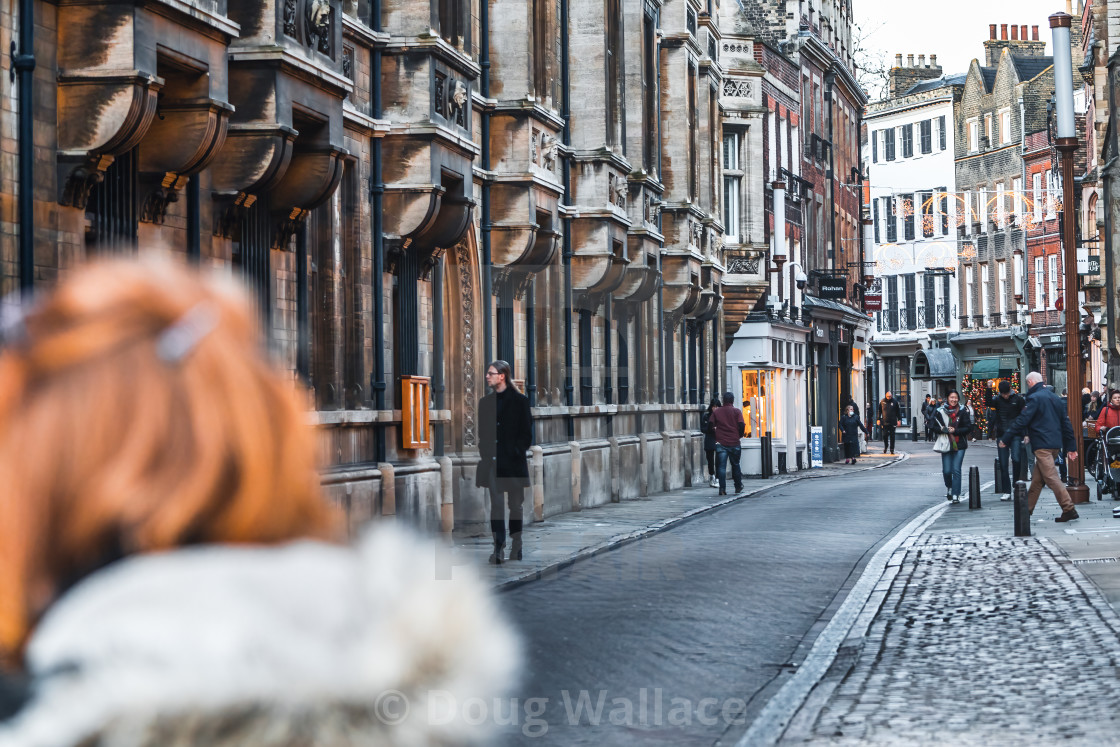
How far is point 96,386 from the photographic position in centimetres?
164

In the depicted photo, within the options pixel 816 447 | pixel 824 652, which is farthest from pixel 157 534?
pixel 816 447

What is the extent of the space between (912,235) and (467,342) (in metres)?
61.7

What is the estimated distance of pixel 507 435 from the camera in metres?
16.0

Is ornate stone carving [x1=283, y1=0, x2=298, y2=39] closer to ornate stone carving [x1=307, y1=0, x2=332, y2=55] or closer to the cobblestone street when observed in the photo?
ornate stone carving [x1=307, y1=0, x2=332, y2=55]

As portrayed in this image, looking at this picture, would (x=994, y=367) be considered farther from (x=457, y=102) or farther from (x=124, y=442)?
(x=124, y=442)

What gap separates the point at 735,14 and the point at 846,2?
74.9ft

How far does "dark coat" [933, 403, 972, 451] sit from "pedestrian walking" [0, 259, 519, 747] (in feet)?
78.2

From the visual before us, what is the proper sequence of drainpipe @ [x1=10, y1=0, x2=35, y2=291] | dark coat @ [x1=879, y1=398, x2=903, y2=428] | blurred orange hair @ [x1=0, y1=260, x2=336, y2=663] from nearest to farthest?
blurred orange hair @ [x1=0, y1=260, x2=336, y2=663] → drainpipe @ [x1=10, y1=0, x2=35, y2=291] → dark coat @ [x1=879, y1=398, x2=903, y2=428]

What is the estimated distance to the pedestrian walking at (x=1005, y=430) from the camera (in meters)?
24.2

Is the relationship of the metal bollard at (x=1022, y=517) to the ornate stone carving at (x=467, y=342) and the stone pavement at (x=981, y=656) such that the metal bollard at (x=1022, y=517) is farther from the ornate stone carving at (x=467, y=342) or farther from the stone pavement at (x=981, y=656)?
the ornate stone carving at (x=467, y=342)

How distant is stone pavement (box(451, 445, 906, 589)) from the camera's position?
50.9 ft

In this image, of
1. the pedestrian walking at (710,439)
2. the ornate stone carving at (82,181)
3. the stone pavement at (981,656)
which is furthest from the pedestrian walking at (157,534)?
the pedestrian walking at (710,439)

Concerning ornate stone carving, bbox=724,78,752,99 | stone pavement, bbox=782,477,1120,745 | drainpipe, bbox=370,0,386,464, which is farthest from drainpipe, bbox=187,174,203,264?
ornate stone carving, bbox=724,78,752,99

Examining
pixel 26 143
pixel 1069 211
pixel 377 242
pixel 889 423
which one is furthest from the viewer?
pixel 889 423
